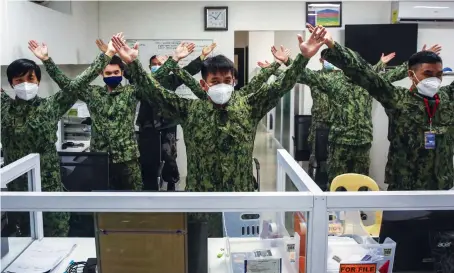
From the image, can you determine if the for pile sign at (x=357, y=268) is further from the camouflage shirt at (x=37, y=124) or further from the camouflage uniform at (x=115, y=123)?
the camouflage uniform at (x=115, y=123)

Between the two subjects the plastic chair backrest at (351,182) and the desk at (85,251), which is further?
the plastic chair backrest at (351,182)

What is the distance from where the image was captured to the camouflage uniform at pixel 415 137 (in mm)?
2574

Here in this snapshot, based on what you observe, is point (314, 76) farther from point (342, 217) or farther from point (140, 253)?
point (140, 253)

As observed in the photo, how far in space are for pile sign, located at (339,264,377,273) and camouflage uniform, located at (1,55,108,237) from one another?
1831mm

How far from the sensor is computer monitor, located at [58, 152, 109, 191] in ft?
8.23

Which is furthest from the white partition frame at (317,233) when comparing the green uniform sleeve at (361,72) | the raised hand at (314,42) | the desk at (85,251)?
the green uniform sleeve at (361,72)

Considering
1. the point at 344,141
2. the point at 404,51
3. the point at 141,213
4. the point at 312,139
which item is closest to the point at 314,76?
the point at 344,141

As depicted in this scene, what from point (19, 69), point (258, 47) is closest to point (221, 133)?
point (19, 69)

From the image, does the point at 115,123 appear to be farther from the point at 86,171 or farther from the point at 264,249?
the point at 264,249

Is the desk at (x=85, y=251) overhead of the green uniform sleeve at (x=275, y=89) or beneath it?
beneath

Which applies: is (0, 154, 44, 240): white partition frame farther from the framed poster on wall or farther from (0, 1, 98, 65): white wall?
the framed poster on wall

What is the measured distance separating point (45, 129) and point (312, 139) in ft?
9.17

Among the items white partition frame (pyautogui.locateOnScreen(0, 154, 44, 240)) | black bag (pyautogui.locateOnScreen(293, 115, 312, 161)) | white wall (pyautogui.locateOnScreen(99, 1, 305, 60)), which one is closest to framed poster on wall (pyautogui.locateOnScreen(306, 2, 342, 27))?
white wall (pyautogui.locateOnScreen(99, 1, 305, 60))

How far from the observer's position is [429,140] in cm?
260
